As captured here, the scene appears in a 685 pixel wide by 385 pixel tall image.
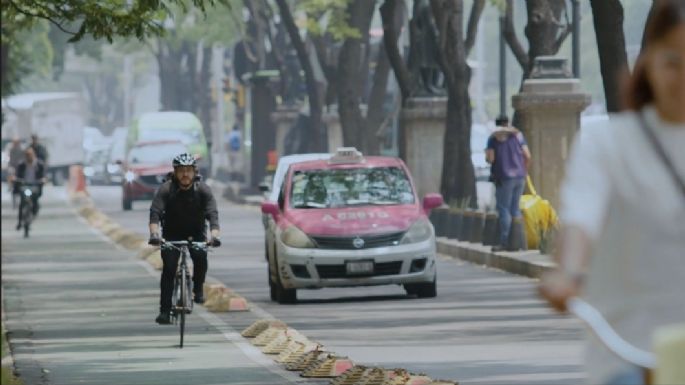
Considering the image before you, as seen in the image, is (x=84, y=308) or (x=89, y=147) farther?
(x=89, y=147)

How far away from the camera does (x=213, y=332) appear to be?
2147cm

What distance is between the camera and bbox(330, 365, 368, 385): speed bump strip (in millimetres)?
15289

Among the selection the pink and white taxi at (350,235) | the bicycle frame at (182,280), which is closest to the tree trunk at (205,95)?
the pink and white taxi at (350,235)

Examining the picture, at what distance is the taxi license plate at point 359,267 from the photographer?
2505 centimetres

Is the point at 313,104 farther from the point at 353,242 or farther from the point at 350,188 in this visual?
the point at 353,242

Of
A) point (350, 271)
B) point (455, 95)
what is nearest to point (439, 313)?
point (350, 271)

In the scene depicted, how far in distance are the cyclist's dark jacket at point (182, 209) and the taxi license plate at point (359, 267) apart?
14.3 feet

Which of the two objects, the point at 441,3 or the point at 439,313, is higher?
the point at 441,3

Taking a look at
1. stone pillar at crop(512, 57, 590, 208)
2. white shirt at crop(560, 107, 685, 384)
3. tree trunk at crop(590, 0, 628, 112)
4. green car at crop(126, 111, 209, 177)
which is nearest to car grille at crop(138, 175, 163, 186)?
green car at crop(126, 111, 209, 177)

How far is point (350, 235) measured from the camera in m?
25.2

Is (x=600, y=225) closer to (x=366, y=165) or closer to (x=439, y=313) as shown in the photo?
(x=439, y=313)

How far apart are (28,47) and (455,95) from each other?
42234 mm

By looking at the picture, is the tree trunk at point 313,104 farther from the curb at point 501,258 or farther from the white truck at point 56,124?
the white truck at point 56,124

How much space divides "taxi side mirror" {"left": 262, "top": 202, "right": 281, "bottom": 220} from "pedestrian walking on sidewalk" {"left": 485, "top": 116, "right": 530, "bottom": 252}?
5448mm
